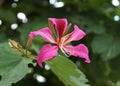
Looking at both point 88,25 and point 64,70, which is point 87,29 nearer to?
point 88,25

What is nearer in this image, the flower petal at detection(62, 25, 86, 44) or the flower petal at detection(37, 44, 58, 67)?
the flower petal at detection(37, 44, 58, 67)

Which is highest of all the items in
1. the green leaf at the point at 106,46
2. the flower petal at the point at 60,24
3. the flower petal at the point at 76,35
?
the green leaf at the point at 106,46

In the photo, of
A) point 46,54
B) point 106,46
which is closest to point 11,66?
point 46,54

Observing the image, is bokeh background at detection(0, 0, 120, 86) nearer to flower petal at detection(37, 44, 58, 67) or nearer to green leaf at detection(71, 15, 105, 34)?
green leaf at detection(71, 15, 105, 34)

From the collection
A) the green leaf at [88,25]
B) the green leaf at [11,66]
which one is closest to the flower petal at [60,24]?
the green leaf at [11,66]

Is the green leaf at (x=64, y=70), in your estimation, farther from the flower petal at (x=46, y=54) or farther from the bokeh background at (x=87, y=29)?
the bokeh background at (x=87, y=29)

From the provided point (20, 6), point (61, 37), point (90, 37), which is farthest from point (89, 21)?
point (61, 37)

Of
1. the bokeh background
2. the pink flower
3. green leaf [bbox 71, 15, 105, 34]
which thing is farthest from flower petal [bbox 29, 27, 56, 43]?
green leaf [bbox 71, 15, 105, 34]
